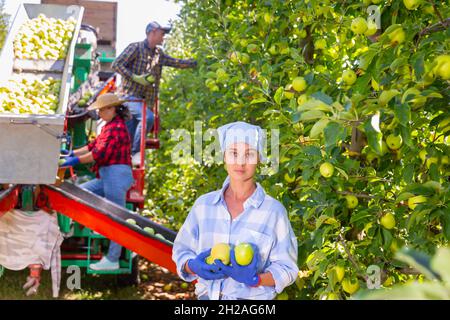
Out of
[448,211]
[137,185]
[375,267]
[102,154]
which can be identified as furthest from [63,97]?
[448,211]

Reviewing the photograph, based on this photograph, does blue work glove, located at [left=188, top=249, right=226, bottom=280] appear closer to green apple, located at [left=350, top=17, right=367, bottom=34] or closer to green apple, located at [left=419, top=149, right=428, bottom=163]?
green apple, located at [left=419, top=149, right=428, bottom=163]

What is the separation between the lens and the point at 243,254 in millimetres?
1993

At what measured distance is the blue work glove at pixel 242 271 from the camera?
6.59ft

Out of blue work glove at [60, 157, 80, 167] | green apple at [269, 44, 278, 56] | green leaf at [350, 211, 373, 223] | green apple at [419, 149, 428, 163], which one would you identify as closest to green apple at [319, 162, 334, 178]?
green leaf at [350, 211, 373, 223]

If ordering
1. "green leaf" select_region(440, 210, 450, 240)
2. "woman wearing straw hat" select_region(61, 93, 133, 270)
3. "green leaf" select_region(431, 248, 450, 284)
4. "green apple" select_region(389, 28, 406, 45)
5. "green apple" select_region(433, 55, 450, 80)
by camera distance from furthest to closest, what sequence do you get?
"woman wearing straw hat" select_region(61, 93, 133, 270), "green apple" select_region(389, 28, 406, 45), "green leaf" select_region(440, 210, 450, 240), "green apple" select_region(433, 55, 450, 80), "green leaf" select_region(431, 248, 450, 284)

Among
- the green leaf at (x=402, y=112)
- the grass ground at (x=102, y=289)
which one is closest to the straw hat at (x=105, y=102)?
the grass ground at (x=102, y=289)

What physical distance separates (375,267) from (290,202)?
68cm

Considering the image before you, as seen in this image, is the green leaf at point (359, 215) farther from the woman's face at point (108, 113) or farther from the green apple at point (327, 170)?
the woman's face at point (108, 113)

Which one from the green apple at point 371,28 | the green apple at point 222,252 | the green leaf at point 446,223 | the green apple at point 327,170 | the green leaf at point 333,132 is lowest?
the green apple at point 222,252

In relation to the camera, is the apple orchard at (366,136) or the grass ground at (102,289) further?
the grass ground at (102,289)

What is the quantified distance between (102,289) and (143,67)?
2232 millimetres

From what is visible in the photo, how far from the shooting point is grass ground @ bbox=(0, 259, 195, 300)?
5.51 m

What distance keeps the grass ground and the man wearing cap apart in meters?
1.40

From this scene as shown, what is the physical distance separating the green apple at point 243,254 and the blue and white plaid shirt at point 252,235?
125 mm
